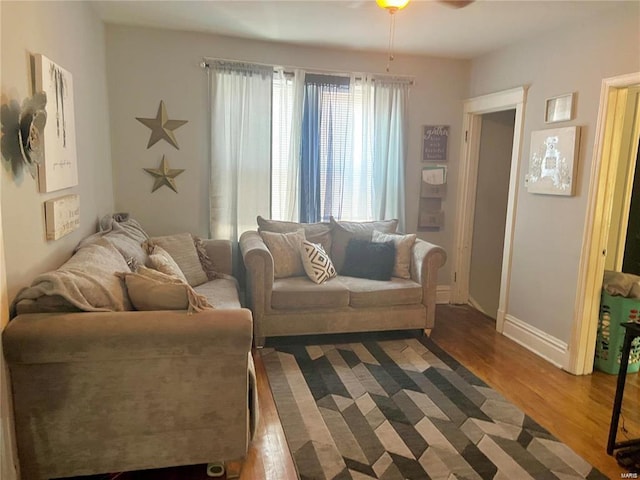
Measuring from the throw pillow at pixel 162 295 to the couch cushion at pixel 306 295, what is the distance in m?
1.43

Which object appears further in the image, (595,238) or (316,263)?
(316,263)

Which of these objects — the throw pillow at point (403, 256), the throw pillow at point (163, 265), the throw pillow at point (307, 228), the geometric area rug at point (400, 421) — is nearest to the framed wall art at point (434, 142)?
the throw pillow at point (403, 256)

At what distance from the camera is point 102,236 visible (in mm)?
2885

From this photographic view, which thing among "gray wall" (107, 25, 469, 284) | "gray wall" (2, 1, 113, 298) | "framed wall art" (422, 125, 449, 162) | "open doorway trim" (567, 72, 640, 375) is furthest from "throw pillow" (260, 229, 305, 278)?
"open doorway trim" (567, 72, 640, 375)

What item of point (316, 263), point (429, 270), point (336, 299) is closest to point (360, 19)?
point (316, 263)

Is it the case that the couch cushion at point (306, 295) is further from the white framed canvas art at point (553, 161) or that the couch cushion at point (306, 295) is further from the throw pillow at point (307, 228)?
the white framed canvas art at point (553, 161)

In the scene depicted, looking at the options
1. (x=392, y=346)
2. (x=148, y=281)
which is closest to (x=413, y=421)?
(x=392, y=346)

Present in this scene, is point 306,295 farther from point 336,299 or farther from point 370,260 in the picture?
point 370,260

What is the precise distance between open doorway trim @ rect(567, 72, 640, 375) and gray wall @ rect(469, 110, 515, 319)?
53.9 inches

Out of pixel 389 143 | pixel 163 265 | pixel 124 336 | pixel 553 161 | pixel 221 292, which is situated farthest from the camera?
pixel 389 143

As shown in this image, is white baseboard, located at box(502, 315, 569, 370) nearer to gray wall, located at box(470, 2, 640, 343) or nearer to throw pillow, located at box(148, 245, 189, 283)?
gray wall, located at box(470, 2, 640, 343)

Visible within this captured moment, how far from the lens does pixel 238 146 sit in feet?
13.0

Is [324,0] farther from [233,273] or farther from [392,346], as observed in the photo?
[392,346]

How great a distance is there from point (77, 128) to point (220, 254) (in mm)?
1464
